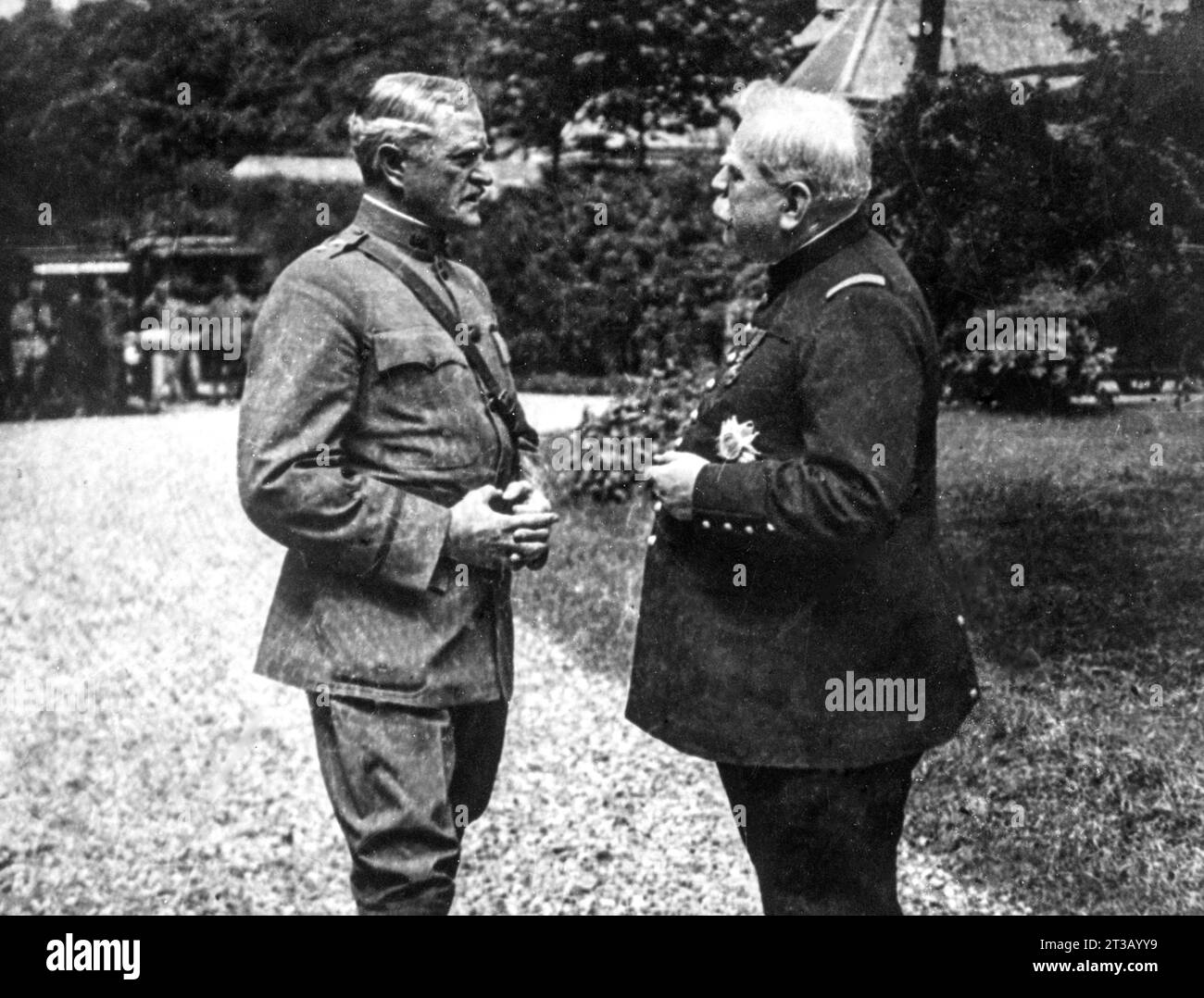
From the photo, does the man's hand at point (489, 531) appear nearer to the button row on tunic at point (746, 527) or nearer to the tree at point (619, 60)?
the button row on tunic at point (746, 527)

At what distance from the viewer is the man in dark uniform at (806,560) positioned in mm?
2752

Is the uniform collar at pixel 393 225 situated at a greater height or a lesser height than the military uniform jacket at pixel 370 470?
greater

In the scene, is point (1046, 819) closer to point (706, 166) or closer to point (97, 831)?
point (97, 831)

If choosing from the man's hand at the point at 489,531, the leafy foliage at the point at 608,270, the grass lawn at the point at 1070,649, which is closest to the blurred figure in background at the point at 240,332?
the leafy foliage at the point at 608,270

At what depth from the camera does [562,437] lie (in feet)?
34.1

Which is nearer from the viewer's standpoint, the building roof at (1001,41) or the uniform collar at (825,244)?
the uniform collar at (825,244)

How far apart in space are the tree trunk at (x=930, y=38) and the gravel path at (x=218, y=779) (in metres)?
3.31
